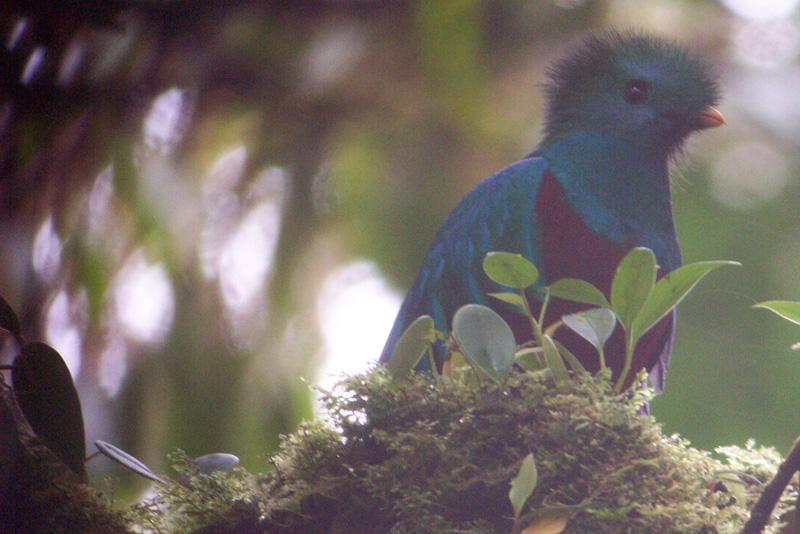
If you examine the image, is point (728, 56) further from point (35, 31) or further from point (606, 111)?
point (35, 31)

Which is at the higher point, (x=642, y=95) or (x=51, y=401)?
(x=642, y=95)

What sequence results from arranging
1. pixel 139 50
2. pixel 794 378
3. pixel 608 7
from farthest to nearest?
pixel 794 378, pixel 608 7, pixel 139 50

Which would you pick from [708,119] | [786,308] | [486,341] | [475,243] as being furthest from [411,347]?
[708,119]

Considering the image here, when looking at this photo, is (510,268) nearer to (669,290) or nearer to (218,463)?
(669,290)

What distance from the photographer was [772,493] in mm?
925

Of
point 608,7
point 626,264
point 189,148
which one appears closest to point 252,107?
point 189,148

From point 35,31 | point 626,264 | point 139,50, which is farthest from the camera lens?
point 139,50

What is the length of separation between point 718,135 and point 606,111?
109 inches

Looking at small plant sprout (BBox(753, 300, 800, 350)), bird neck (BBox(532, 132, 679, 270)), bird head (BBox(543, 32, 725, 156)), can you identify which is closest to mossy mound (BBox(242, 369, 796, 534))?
small plant sprout (BBox(753, 300, 800, 350))

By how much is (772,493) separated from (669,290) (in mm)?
353

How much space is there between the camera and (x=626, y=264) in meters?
1.14

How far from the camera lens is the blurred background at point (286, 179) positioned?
3326mm

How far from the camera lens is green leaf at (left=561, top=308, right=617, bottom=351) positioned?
116 centimetres

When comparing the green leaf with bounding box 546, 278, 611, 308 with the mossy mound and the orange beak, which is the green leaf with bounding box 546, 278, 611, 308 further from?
the orange beak
